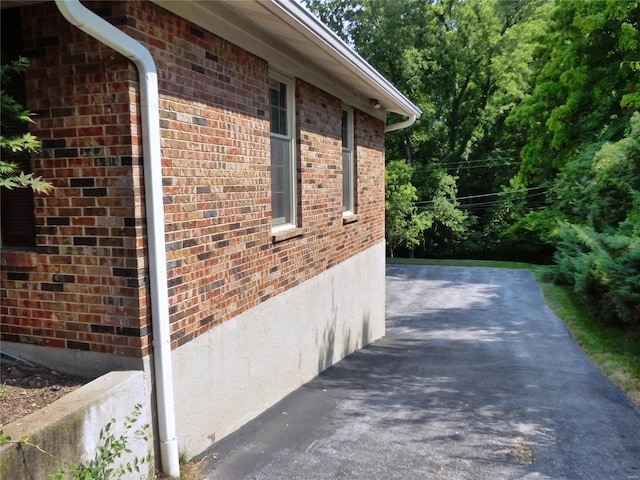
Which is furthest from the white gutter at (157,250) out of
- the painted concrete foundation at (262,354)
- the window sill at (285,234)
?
the window sill at (285,234)

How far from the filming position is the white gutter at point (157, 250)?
3133mm

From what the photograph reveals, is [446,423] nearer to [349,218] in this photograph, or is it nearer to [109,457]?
[109,457]

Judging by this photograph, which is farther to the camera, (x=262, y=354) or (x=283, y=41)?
(x=283, y=41)

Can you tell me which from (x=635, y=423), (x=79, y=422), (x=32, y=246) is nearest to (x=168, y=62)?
(x=32, y=246)

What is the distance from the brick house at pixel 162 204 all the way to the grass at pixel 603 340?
4.80 m

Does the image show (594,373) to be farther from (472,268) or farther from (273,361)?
(472,268)

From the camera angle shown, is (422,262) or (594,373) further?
(422,262)

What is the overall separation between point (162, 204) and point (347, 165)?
5145mm

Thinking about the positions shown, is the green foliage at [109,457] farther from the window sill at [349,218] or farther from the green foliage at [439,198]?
the green foliage at [439,198]

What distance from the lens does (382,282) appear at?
10344 mm

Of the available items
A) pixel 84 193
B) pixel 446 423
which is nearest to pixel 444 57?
pixel 446 423

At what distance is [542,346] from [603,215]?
602 cm

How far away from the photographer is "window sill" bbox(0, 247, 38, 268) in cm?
337

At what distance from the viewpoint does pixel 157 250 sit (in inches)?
126
